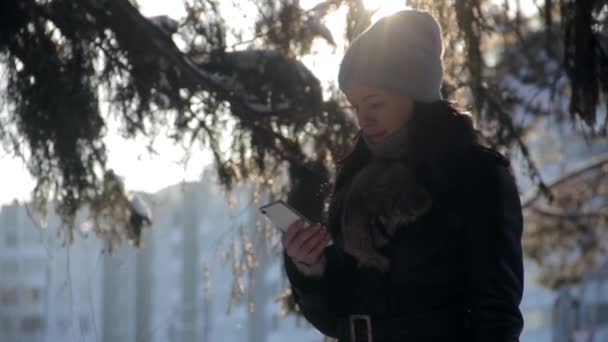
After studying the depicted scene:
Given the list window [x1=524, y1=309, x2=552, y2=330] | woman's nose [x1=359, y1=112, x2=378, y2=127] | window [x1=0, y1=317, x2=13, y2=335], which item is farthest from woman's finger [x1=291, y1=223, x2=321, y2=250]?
window [x1=524, y1=309, x2=552, y2=330]

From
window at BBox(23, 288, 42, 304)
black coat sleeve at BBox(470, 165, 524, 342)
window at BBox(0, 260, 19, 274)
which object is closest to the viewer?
black coat sleeve at BBox(470, 165, 524, 342)

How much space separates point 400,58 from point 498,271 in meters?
0.56

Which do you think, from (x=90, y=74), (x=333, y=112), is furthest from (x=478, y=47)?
(x=90, y=74)

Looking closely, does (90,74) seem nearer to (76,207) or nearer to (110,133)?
(110,133)

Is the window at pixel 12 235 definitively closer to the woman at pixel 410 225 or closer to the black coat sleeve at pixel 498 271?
the woman at pixel 410 225

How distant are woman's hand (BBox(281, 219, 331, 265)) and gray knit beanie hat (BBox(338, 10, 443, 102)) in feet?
1.12

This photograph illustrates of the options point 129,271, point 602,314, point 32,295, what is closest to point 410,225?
point 129,271

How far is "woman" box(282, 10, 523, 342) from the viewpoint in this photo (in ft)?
7.87

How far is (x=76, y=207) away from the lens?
211 inches

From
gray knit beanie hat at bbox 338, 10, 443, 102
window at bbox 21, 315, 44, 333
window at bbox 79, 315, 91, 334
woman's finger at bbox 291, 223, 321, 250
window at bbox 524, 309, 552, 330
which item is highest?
gray knit beanie hat at bbox 338, 10, 443, 102

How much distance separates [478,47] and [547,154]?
454 inches

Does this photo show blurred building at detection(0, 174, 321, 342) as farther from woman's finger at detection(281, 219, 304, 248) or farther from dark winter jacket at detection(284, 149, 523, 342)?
A: dark winter jacket at detection(284, 149, 523, 342)

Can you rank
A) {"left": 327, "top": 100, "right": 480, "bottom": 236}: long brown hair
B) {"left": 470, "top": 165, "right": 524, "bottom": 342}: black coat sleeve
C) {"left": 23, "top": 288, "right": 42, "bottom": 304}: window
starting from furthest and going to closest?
{"left": 23, "top": 288, "right": 42, "bottom": 304}: window < {"left": 327, "top": 100, "right": 480, "bottom": 236}: long brown hair < {"left": 470, "top": 165, "right": 524, "bottom": 342}: black coat sleeve

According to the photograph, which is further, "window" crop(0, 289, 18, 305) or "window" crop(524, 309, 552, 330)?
"window" crop(524, 309, 552, 330)
